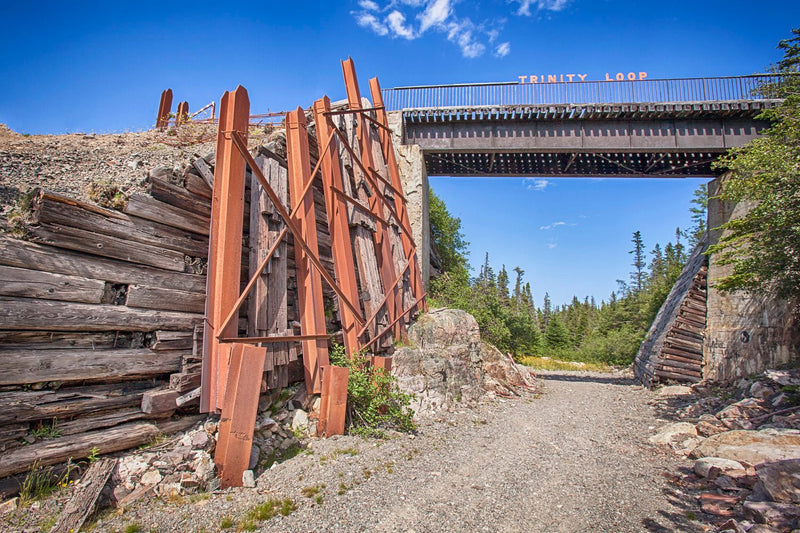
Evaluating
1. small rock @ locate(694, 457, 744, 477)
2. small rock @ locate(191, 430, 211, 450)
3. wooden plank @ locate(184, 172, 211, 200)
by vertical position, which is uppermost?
wooden plank @ locate(184, 172, 211, 200)

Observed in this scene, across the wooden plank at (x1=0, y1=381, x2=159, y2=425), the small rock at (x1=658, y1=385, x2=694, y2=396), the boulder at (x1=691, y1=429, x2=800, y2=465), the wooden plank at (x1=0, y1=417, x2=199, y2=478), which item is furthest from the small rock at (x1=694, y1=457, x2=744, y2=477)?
the small rock at (x1=658, y1=385, x2=694, y2=396)

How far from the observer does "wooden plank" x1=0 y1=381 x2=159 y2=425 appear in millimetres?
3688

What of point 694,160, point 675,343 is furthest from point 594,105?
point 675,343

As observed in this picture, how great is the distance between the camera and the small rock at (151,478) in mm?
4023

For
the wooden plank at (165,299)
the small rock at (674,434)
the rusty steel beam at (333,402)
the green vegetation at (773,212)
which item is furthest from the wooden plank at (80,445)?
the green vegetation at (773,212)

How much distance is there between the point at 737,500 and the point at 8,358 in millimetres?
7507

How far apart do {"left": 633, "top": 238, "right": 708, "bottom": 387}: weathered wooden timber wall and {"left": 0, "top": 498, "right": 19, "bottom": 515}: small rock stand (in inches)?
629

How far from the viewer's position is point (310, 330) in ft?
22.0

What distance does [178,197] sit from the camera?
547 cm

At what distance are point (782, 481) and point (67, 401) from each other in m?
7.23

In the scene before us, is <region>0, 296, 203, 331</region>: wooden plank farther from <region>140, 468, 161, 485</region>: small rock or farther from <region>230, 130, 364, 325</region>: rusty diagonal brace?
<region>230, 130, 364, 325</region>: rusty diagonal brace

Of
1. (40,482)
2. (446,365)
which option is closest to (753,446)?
(446,365)

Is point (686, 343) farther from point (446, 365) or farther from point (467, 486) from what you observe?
point (467, 486)

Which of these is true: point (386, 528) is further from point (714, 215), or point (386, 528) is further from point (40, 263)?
point (714, 215)
